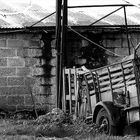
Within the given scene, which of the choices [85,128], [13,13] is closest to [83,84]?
[85,128]

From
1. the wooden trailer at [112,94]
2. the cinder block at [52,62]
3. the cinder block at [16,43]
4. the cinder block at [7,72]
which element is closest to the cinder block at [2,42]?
the cinder block at [16,43]

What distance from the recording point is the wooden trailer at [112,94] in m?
8.54

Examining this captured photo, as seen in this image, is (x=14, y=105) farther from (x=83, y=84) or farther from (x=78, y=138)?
(x=78, y=138)

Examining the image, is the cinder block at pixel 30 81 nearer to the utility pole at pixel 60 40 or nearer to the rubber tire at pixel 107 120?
the utility pole at pixel 60 40

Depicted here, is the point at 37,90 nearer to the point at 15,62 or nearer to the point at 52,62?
the point at 52,62

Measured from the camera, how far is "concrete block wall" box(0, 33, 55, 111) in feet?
47.7

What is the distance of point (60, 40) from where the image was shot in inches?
546

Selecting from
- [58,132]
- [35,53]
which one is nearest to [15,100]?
[35,53]

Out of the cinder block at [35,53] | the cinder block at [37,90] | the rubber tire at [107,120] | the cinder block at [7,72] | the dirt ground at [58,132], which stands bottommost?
the dirt ground at [58,132]

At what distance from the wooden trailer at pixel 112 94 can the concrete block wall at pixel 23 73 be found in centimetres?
328

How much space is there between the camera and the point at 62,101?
13.4 m

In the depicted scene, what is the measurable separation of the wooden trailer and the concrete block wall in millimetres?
3281

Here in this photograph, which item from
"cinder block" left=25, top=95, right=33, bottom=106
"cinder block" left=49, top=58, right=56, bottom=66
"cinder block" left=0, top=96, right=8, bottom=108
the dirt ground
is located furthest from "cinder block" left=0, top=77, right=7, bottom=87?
the dirt ground

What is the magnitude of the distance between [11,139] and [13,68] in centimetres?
689
